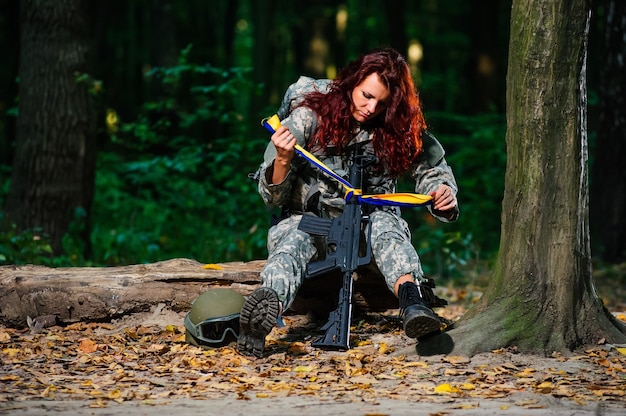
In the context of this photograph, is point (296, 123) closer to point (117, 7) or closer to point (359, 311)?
point (359, 311)

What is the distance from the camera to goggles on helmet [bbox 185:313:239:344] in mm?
5441

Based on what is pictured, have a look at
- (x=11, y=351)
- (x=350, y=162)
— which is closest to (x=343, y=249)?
(x=350, y=162)

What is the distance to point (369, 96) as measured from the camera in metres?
5.61

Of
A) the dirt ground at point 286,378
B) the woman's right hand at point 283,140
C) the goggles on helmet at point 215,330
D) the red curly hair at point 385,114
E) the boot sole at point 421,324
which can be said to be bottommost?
the dirt ground at point 286,378

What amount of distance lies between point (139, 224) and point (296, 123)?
5.59 meters

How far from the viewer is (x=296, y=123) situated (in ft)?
18.9

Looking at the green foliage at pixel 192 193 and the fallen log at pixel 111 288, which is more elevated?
the green foliage at pixel 192 193

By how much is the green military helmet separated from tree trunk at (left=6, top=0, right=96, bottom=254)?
4.16 meters

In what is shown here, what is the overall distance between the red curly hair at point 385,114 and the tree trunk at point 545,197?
65 cm

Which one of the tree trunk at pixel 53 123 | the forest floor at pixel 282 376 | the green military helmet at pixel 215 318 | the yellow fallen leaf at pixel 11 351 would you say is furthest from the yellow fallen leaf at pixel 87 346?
the tree trunk at pixel 53 123

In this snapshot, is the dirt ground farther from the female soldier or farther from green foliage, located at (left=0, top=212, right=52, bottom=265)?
green foliage, located at (left=0, top=212, right=52, bottom=265)

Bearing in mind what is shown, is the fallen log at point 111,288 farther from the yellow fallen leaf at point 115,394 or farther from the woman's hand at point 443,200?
the yellow fallen leaf at point 115,394

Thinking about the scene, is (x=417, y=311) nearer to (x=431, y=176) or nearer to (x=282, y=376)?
(x=282, y=376)

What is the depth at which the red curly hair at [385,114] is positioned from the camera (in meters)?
5.67
